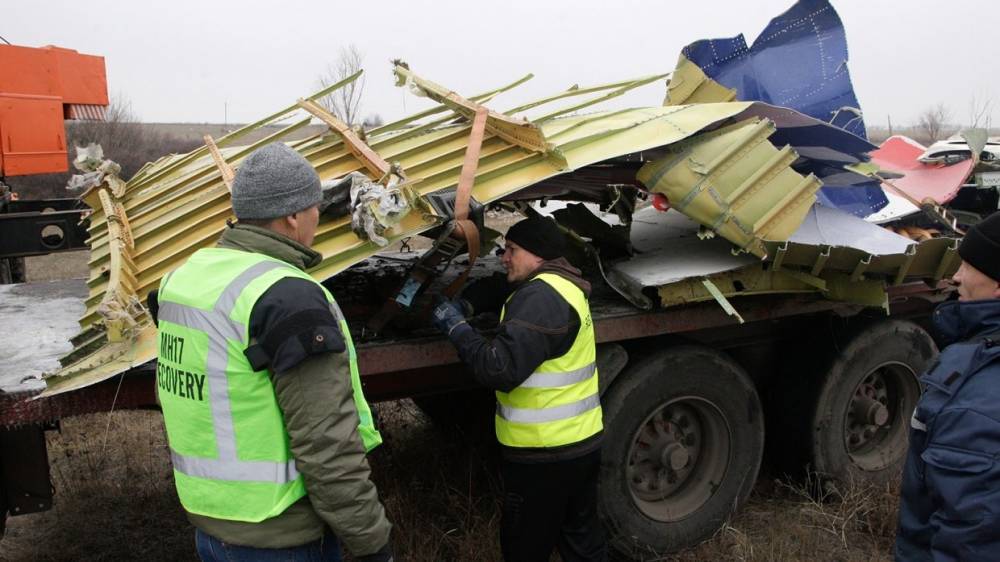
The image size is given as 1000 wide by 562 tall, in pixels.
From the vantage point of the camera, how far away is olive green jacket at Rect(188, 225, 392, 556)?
75.4 inches

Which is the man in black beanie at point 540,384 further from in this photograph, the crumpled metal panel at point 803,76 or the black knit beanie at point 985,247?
the crumpled metal panel at point 803,76

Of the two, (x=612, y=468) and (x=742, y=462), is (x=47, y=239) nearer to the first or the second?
(x=612, y=468)

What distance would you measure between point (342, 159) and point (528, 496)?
1.57 metres

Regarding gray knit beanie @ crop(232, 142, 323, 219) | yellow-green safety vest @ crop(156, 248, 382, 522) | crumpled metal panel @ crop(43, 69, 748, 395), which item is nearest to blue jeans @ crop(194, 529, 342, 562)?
yellow-green safety vest @ crop(156, 248, 382, 522)

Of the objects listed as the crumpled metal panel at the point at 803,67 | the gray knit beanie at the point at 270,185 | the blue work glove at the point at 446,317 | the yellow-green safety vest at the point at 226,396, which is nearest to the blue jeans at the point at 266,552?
the yellow-green safety vest at the point at 226,396

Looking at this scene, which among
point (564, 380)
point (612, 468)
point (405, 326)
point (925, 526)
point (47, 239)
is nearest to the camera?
point (925, 526)

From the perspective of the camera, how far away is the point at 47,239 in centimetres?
496

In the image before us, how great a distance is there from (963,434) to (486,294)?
214 cm

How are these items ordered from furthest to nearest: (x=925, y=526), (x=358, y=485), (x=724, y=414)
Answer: (x=724, y=414), (x=925, y=526), (x=358, y=485)

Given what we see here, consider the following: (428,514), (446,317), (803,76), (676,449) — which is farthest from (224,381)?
(803,76)

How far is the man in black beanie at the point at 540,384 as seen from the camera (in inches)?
116

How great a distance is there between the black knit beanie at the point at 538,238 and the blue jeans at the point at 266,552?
144 centimetres

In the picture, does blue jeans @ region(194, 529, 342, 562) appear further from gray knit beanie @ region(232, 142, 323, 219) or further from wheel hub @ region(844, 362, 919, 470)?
wheel hub @ region(844, 362, 919, 470)

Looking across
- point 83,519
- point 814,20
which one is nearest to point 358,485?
point 83,519
